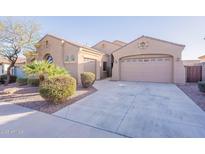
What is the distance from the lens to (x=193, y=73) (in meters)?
13.4

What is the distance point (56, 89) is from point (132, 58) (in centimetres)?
1128

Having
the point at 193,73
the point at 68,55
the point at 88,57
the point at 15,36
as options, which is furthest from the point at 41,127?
the point at 193,73

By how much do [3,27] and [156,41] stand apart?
15396mm

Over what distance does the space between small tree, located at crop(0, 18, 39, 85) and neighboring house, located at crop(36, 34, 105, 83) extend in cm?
153

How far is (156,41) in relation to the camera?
44.2 ft

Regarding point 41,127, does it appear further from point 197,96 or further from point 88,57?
point 88,57

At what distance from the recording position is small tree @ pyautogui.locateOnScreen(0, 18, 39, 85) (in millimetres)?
12329

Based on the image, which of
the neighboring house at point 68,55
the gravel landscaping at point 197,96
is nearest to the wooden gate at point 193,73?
the gravel landscaping at point 197,96

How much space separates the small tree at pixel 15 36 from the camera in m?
12.3

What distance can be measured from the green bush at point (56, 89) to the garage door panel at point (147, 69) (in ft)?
33.5

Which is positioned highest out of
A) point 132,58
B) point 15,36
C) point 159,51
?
point 15,36

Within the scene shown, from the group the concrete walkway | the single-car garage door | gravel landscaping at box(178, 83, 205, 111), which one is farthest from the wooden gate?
the concrete walkway
